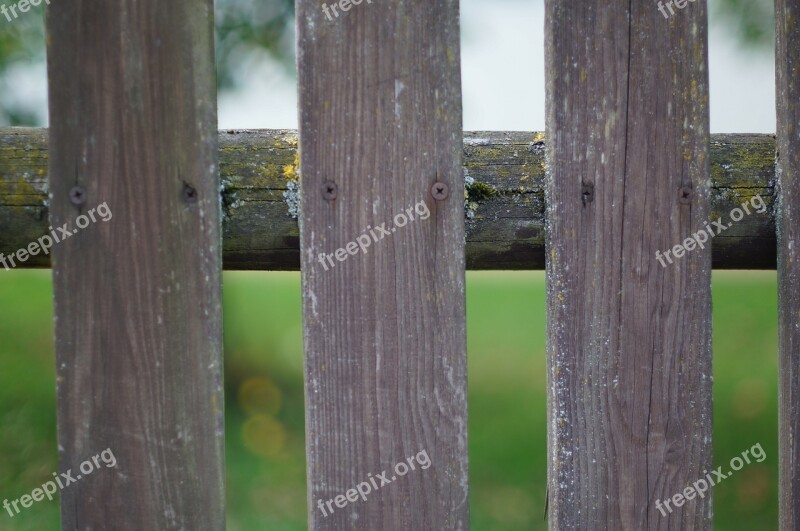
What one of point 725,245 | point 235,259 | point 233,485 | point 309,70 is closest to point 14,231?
point 235,259

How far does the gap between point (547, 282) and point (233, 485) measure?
4.15 meters

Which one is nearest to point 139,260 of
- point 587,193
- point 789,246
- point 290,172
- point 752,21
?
point 290,172

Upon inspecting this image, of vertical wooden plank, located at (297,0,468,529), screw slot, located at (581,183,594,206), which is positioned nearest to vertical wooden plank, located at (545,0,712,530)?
screw slot, located at (581,183,594,206)

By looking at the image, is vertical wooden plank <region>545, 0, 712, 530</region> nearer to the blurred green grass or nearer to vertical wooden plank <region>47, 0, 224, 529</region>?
vertical wooden plank <region>47, 0, 224, 529</region>

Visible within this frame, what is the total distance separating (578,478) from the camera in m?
1.14

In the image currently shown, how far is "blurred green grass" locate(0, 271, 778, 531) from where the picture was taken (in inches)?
161

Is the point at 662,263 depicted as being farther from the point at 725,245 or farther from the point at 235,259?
the point at 235,259

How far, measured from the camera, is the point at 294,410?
5504mm

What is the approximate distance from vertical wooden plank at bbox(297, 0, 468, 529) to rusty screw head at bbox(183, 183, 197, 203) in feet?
0.65

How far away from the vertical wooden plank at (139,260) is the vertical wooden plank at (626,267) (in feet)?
2.10

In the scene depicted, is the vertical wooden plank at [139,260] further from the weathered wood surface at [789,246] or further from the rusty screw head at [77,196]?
the weathered wood surface at [789,246]

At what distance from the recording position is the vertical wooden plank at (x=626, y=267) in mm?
1120

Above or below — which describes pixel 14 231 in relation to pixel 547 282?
above

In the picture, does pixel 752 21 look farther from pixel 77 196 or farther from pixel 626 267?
pixel 77 196
